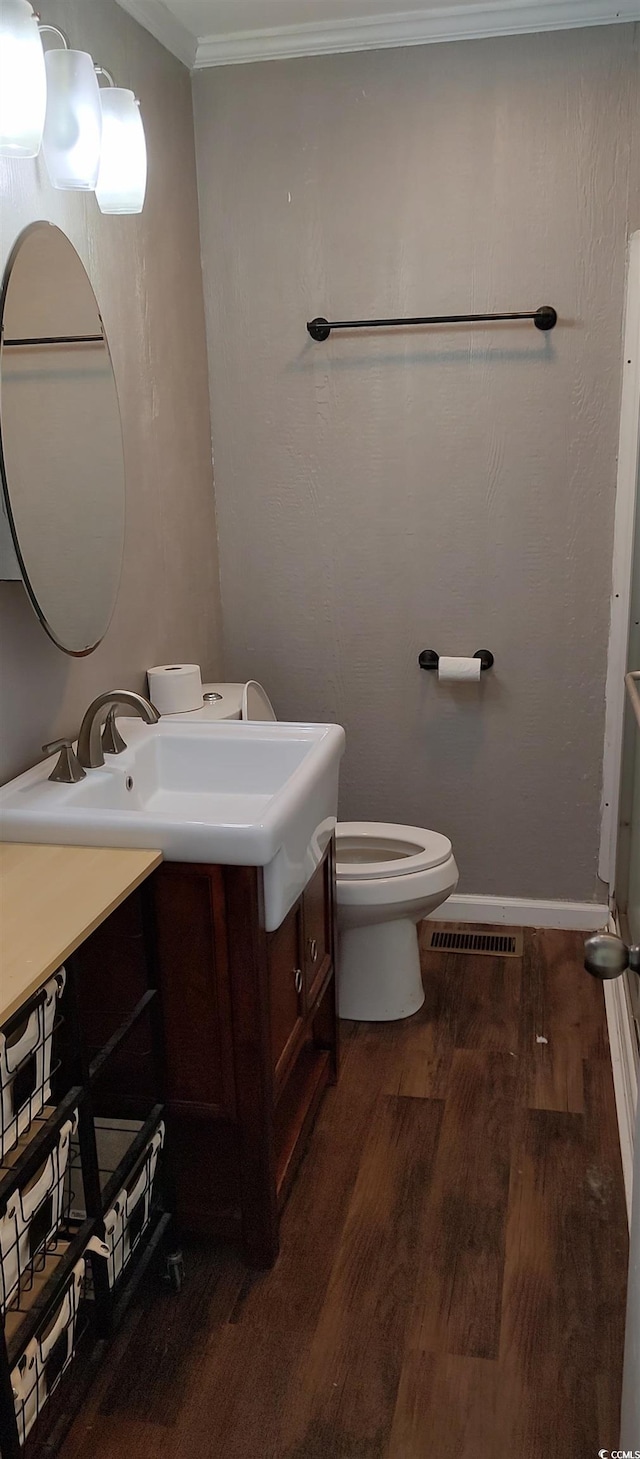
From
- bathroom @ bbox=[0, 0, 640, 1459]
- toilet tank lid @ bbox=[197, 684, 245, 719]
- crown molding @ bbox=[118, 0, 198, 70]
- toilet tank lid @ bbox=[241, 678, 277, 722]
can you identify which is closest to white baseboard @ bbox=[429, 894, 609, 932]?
bathroom @ bbox=[0, 0, 640, 1459]

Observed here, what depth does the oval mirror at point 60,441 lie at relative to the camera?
1729 millimetres

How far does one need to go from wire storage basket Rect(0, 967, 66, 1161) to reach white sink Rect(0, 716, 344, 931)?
29 centimetres

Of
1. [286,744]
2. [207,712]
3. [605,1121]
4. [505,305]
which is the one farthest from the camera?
[505,305]

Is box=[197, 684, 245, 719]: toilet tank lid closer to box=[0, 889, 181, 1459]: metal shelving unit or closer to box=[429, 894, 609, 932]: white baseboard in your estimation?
box=[0, 889, 181, 1459]: metal shelving unit

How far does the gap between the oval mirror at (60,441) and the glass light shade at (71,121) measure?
0.10 m

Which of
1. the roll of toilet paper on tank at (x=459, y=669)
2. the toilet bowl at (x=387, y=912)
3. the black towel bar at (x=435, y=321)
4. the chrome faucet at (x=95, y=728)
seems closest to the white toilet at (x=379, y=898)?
the toilet bowl at (x=387, y=912)

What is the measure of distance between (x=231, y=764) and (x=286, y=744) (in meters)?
0.11

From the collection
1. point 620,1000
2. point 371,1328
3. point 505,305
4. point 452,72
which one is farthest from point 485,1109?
point 452,72

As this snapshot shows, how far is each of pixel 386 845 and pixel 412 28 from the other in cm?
193

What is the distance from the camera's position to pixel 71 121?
174cm

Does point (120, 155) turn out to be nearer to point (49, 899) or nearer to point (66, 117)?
point (66, 117)

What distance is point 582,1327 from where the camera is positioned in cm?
168

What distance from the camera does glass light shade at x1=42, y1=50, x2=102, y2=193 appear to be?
1713 mm

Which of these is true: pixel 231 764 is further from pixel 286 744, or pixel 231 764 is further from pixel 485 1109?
pixel 485 1109
